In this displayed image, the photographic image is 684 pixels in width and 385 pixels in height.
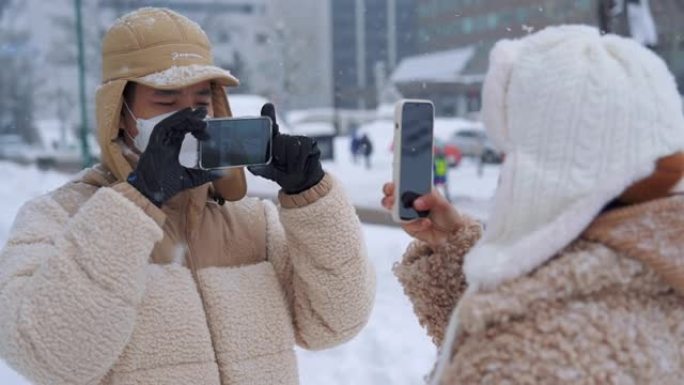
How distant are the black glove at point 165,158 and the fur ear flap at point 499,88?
2.37 feet

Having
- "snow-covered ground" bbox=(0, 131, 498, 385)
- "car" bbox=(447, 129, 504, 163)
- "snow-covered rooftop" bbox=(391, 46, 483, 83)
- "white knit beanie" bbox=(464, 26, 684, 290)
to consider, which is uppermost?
"white knit beanie" bbox=(464, 26, 684, 290)

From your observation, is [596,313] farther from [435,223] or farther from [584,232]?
[435,223]

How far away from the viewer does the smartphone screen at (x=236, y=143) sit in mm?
1754

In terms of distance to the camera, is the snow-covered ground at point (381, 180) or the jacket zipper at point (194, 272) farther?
the snow-covered ground at point (381, 180)

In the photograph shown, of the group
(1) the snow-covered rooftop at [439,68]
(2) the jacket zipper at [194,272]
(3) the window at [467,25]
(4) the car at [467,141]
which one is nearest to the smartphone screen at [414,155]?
(2) the jacket zipper at [194,272]

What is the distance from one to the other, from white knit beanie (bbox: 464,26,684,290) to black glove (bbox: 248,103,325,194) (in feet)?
2.39

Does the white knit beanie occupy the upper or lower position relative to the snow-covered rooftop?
upper

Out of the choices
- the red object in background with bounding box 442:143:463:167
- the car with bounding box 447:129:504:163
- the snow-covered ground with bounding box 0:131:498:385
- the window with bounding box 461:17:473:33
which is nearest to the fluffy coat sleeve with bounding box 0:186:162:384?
the snow-covered ground with bounding box 0:131:498:385

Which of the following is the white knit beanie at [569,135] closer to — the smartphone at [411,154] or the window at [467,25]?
the smartphone at [411,154]

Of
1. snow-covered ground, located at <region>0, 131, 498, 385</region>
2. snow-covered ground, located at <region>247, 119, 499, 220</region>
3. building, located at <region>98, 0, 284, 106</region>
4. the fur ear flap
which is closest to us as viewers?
the fur ear flap

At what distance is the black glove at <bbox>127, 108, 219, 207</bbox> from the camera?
165cm

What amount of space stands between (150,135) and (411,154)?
60 cm

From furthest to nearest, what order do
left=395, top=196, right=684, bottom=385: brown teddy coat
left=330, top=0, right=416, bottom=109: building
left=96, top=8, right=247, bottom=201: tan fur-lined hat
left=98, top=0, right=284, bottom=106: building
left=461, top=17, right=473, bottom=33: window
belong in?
left=330, top=0, right=416, bottom=109: building
left=461, top=17, right=473, bottom=33: window
left=98, top=0, right=284, bottom=106: building
left=96, top=8, right=247, bottom=201: tan fur-lined hat
left=395, top=196, right=684, bottom=385: brown teddy coat

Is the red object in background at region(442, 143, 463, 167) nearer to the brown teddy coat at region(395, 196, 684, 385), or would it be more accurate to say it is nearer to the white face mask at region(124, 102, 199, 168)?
the white face mask at region(124, 102, 199, 168)
